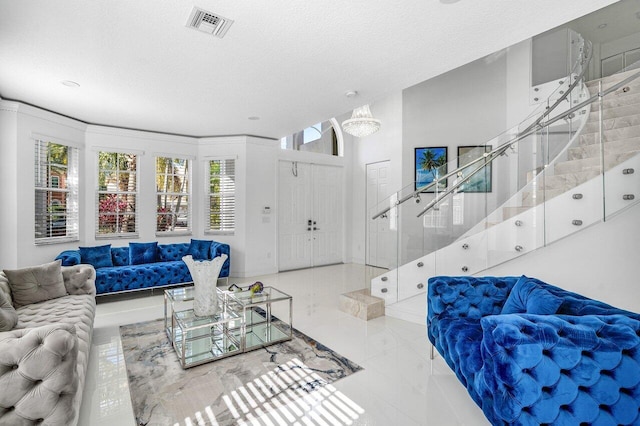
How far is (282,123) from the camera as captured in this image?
5.27 m

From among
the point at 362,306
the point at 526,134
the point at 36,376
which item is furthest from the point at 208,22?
the point at 526,134

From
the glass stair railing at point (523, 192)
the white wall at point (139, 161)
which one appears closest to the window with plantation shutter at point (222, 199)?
the white wall at point (139, 161)

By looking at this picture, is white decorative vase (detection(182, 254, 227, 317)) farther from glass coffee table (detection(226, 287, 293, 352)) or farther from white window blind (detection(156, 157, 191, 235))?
white window blind (detection(156, 157, 191, 235))

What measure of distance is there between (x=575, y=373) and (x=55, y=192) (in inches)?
249

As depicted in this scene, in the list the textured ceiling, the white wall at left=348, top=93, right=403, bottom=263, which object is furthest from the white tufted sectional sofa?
the white wall at left=348, top=93, right=403, bottom=263

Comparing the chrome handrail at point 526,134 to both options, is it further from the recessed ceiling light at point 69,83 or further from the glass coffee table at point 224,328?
the recessed ceiling light at point 69,83

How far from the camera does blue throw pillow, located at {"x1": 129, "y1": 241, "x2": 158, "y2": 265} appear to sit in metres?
5.07

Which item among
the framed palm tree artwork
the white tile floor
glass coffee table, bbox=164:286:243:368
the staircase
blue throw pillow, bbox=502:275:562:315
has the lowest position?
the white tile floor

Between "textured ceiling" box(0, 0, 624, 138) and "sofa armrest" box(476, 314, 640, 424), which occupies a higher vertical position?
"textured ceiling" box(0, 0, 624, 138)

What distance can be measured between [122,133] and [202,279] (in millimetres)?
3964

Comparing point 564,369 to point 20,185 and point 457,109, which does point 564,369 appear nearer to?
point 457,109

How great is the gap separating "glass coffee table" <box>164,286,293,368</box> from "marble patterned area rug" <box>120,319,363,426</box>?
91 mm

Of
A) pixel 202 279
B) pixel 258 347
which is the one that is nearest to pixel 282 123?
pixel 202 279

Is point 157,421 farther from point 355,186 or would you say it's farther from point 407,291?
point 355,186
